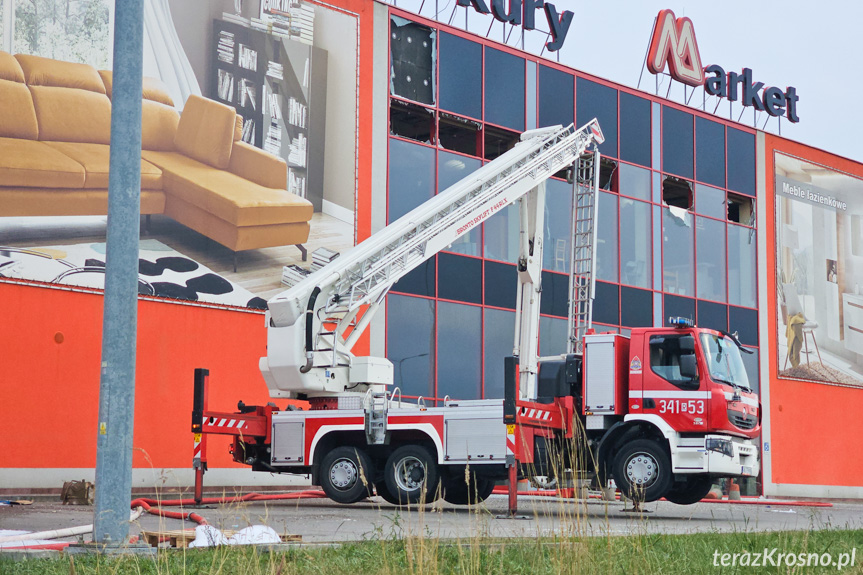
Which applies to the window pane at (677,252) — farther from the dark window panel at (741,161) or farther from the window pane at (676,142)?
the dark window panel at (741,161)

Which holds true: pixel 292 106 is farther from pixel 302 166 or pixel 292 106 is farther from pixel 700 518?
pixel 700 518

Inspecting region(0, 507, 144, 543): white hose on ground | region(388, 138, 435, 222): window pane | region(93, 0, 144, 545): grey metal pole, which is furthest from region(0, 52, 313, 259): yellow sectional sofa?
region(93, 0, 144, 545): grey metal pole

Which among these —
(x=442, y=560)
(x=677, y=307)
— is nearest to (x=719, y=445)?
(x=442, y=560)

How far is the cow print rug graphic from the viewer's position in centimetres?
1953

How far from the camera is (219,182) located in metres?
22.7

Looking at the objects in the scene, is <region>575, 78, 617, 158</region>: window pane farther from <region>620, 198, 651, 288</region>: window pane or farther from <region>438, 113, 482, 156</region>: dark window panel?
<region>438, 113, 482, 156</region>: dark window panel

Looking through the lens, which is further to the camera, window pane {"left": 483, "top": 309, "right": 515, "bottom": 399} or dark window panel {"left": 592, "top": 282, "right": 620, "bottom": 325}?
dark window panel {"left": 592, "top": 282, "right": 620, "bottom": 325}

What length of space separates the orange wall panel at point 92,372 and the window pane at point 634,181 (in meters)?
12.9

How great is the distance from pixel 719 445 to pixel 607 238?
14786 millimetres

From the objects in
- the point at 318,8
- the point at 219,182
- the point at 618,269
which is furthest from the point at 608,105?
the point at 219,182

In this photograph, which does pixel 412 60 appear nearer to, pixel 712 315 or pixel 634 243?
pixel 634 243

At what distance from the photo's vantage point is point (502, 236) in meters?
27.7

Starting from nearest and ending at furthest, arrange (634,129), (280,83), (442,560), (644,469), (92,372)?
1. (442,560)
2. (644,469)
3. (92,372)
4. (280,83)
5. (634,129)

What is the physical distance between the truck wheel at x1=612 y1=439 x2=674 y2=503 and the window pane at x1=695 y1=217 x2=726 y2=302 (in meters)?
17.3
